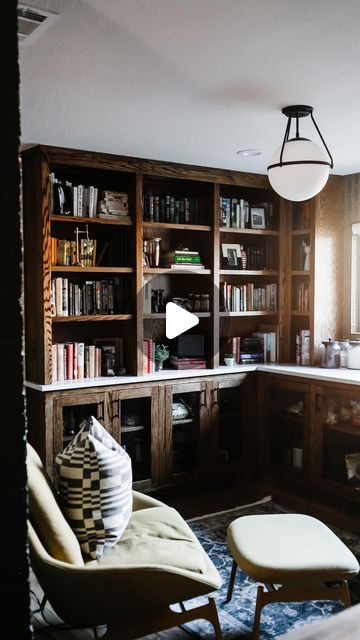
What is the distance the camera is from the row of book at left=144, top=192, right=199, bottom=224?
4.36 meters

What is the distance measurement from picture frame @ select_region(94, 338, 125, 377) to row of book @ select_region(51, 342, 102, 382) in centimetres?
5

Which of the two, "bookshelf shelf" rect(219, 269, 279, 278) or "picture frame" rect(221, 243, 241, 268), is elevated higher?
"picture frame" rect(221, 243, 241, 268)

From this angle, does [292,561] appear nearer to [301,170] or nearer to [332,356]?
[301,170]

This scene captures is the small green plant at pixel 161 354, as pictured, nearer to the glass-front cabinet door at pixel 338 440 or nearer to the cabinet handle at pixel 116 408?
the cabinet handle at pixel 116 408

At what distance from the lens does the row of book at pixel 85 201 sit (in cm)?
395

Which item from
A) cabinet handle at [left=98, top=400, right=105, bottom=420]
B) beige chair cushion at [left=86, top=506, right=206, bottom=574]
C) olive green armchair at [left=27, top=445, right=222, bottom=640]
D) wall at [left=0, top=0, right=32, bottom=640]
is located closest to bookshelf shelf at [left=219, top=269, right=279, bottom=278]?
cabinet handle at [left=98, top=400, right=105, bottom=420]

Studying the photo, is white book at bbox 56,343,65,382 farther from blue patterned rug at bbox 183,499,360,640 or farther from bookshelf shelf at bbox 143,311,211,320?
blue patterned rug at bbox 183,499,360,640

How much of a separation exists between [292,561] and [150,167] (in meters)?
2.77

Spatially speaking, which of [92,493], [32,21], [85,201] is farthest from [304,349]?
[32,21]

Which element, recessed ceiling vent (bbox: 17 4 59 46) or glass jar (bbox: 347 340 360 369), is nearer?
recessed ceiling vent (bbox: 17 4 59 46)

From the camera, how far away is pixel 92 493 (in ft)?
7.89

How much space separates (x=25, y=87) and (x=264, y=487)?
3262 mm

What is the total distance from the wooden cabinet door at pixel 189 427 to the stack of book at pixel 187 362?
0.16 metres

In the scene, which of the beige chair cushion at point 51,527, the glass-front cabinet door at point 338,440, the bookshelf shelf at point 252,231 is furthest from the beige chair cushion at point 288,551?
the bookshelf shelf at point 252,231
